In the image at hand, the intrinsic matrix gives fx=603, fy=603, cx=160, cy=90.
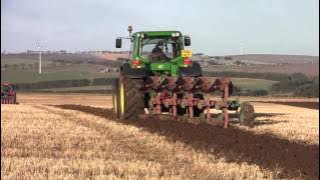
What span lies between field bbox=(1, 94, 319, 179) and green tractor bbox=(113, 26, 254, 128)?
2.26 ft

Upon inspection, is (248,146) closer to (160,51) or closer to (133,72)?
(133,72)

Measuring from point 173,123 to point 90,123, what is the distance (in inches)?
85.7

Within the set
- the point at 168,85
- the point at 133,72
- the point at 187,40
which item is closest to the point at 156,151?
the point at 168,85

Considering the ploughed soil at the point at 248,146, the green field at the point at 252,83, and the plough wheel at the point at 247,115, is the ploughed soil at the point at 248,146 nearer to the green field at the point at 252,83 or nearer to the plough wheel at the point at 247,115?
the plough wheel at the point at 247,115

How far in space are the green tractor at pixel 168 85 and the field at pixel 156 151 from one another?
689mm

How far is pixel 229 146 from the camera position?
1023 centimetres

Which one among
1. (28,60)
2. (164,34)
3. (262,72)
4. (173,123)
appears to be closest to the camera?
(173,123)

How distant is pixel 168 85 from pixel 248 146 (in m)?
4.79

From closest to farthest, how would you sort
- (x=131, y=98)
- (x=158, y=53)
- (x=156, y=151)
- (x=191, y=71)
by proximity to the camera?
(x=156, y=151)
(x=131, y=98)
(x=191, y=71)
(x=158, y=53)

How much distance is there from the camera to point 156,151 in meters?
9.41

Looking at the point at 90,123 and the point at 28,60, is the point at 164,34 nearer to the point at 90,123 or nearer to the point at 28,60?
the point at 90,123

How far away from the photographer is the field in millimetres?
7141

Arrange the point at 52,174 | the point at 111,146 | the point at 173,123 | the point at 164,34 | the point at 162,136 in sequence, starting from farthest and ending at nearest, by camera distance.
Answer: the point at 164,34, the point at 173,123, the point at 162,136, the point at 111,146, the point at 52,174

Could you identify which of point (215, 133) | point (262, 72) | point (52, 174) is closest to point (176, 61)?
point (215, 133)
